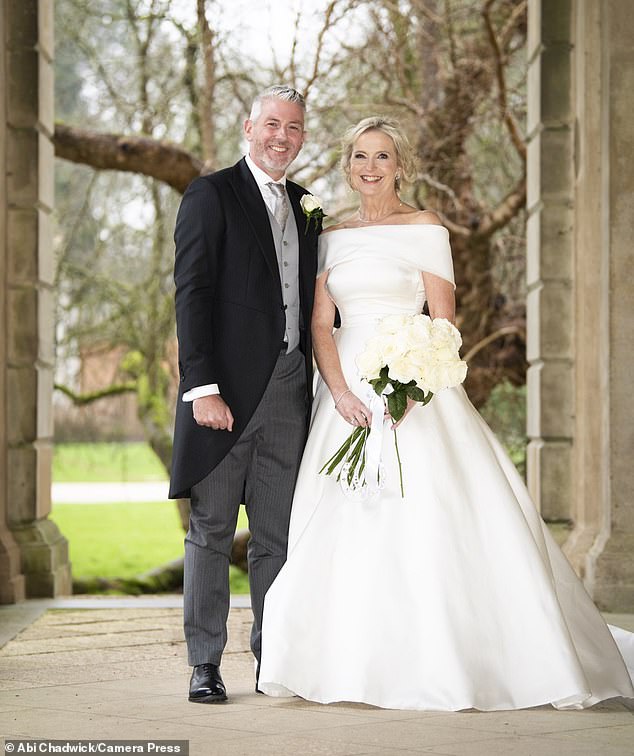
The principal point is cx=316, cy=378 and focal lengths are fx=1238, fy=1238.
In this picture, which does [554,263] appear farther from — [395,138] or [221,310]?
[221,310]

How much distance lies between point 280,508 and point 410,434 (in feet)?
1.46

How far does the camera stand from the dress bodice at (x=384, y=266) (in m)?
3.68

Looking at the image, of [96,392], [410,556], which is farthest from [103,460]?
[410,556]

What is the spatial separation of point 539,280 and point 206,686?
3.18m

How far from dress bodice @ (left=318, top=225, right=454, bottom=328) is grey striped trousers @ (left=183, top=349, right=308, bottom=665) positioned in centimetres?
26

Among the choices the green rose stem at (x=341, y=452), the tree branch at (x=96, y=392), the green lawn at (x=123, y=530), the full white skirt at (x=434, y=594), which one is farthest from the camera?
the green lawn at (x=123, y=530)

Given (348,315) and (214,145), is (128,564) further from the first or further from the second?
(348,315)

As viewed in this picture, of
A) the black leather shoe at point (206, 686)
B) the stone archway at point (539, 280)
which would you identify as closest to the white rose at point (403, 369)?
the black leather shoe at point (206, 686)

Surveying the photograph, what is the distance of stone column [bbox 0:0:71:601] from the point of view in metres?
5.94

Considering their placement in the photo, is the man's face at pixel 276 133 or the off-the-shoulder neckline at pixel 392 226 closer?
the man's face at pixel 276 133

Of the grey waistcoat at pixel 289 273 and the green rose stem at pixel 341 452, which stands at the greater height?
the grey waistcoat at pixel 289 273

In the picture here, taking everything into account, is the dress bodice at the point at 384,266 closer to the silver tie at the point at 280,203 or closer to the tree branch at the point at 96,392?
the silver tie at the point at 280,203

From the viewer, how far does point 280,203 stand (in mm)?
3656

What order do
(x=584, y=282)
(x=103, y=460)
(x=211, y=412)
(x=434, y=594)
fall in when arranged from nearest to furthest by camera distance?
(x=434, y=594) < (x=211, y=412) < (x=584, y=282) < (x=103, y=460)
